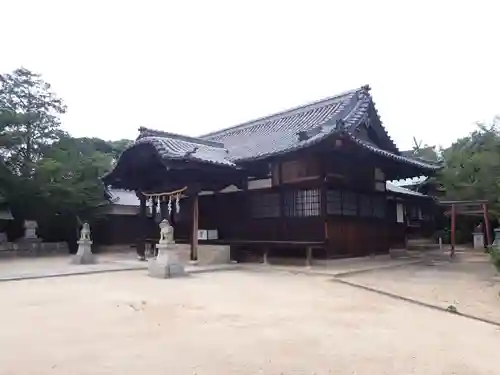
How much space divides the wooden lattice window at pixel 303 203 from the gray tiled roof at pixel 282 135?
1554mm

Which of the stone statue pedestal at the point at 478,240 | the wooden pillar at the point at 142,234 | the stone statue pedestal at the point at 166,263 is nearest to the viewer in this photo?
the stone statue pedestal at the point at 166,263

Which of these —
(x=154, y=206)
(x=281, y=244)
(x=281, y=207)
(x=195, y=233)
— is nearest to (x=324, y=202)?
(x=281, y=207)

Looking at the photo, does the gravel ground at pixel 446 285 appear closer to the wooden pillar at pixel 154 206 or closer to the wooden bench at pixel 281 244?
the wooden bench at pixel 281 244

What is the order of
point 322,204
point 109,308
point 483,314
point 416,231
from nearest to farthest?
1. point 483,314
2. point 109,308
3. point 322,204
4. point 416,231

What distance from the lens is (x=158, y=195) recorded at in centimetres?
1516

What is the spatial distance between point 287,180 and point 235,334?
892 cm

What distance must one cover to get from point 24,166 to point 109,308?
15.3 m

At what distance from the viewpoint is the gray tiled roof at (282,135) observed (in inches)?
524

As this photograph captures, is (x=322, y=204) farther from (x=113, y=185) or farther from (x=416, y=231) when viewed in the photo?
(x=416, y=231)

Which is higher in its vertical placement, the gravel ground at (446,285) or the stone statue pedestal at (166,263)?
the stone statue pedestal at (166,263)

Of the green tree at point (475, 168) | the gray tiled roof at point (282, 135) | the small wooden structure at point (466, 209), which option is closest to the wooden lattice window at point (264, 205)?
the gray tiled roof at point (282, 135)

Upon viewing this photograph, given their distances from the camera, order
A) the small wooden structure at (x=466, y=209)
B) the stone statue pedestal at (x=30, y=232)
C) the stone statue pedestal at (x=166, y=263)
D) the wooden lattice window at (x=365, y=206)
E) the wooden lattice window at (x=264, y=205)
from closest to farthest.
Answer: the stone statue pedestal at (x=166, y=263) < the wooden lattice window at (x=264, y=205) < the wooden lattice window at (x=365, y=206) < the small wooden structure at (x=466, y=209) < the stone statue pedestal at (x=30, y=232)

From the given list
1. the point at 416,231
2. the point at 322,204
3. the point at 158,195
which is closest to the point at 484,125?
the point at 416,231

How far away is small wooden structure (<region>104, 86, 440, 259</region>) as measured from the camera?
1309cm
